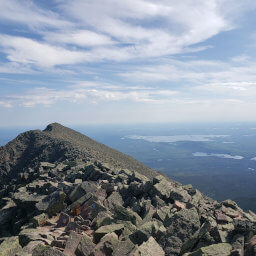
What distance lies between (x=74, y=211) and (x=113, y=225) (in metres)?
5.75

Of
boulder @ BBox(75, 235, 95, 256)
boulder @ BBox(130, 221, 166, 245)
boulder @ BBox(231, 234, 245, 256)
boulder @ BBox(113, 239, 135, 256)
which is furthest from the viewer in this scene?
boulder @ BBox(130, 221, 166, 245)

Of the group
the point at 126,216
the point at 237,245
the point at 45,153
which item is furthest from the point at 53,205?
the point at 45,153


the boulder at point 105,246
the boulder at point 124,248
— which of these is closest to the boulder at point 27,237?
the boulder at point 105,246

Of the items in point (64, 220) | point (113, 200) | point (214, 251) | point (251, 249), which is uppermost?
point (251, 249)

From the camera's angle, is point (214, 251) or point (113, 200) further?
point (113, 200)

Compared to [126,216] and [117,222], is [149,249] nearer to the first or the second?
[117,222]

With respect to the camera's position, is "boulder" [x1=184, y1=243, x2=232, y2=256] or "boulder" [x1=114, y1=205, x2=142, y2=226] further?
"boulder" [x1=114, y1=205, x2=142, y2=226]

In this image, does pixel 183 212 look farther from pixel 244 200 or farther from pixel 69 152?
pixel 244 200

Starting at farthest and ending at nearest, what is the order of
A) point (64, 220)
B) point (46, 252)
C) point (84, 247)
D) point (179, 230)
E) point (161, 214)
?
1. point (64, 220)
2. point (161, 214)
3. point (179, 230)
4. point (84, 247)
5. point (46, 252)

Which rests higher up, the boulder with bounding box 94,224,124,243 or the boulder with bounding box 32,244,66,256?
the boulder with bounding box 32,244,66,256

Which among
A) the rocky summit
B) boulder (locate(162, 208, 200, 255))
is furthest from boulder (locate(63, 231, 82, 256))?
boulder (locate(162, 208, 200, 255))

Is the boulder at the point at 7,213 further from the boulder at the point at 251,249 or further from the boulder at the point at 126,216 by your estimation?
the boulder at the point at 251,249

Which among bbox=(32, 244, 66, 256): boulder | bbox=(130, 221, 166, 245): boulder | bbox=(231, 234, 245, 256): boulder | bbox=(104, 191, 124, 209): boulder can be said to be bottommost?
bbox=(104, 191, 124, 209): boulder

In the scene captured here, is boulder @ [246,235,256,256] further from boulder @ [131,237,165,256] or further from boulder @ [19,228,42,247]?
boulder @ [19,228,42,247]
